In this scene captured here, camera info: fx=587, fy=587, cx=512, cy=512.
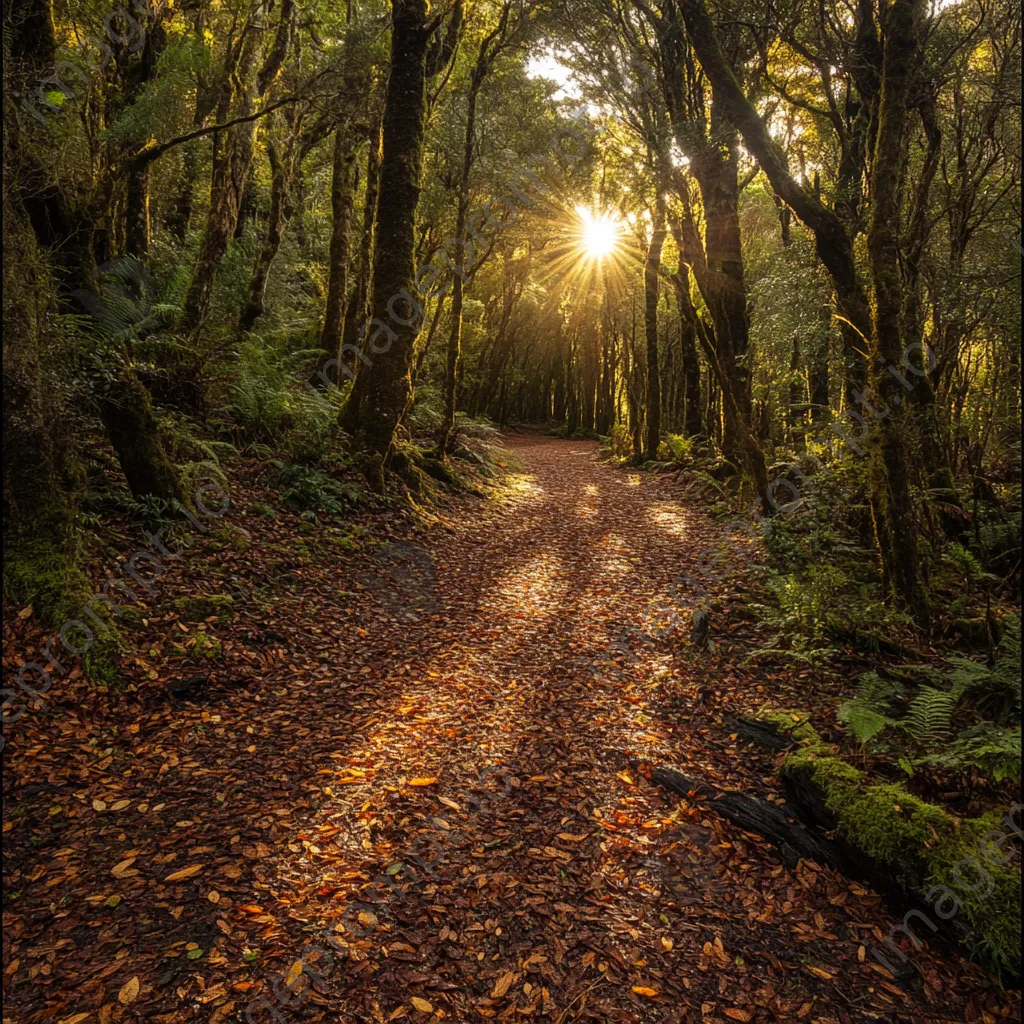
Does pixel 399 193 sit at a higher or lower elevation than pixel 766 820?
higher

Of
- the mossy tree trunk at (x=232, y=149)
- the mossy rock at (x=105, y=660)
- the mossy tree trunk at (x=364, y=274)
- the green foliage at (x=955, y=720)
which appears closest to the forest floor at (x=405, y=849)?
the mossy rock at (x=105, y=660)

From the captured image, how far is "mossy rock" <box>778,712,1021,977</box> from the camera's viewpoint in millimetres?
2979

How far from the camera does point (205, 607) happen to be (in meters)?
5.72

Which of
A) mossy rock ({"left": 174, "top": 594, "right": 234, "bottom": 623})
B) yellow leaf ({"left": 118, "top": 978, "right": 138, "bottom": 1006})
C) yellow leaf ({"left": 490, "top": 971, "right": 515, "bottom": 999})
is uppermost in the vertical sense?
mossy rock ({"left": 174, "top": 594, "right": 234, "bottom": 623})

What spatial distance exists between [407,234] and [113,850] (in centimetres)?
949

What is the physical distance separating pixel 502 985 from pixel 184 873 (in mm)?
1867

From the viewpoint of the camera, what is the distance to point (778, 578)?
7.25m

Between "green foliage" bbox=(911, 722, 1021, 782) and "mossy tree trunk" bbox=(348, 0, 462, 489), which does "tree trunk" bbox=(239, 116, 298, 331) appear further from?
"green foliage" bbox=(911, 722, 1021, 782)

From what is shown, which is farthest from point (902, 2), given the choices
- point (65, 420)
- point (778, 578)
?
point (65, 420)

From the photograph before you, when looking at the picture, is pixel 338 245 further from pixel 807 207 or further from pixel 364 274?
pixel 807 207

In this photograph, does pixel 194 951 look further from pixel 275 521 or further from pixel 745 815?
pixel 275 521

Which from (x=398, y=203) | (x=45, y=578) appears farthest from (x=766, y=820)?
(x=398, y=203)

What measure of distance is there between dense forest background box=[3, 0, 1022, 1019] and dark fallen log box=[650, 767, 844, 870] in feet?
0.93

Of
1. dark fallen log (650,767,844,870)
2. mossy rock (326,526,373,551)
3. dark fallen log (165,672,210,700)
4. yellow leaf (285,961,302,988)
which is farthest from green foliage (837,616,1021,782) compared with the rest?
mossy rock (326,526,373,551)
